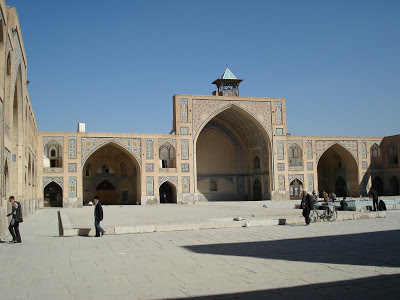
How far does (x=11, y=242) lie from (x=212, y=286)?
630 cm

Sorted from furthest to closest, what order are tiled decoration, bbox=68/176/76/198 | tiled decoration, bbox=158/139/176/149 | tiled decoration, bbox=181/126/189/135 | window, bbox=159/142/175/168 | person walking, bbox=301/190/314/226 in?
tiled decoration, bbox=181/126/189/135
window, bbox=159/142/175/168
tiled decoration, bbox=158/139/176/149
tiled decoration, bbox=68/176/76/198
person walking, bbox=301/190/314/226

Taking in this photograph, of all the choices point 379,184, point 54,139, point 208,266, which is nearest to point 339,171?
point 379,184

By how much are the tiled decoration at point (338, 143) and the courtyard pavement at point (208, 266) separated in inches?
953

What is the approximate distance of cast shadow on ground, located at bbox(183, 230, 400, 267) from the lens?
6.54 m

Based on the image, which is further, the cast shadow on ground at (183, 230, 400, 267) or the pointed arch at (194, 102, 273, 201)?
the pointed arch at (194, 102, 273, 201)

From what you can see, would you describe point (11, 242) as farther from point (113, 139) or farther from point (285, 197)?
point (285, 197)

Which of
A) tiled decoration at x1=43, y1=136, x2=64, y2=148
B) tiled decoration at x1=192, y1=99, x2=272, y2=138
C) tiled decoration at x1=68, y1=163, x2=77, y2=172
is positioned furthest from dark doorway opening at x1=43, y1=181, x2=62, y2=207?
tiled decoration at x1=192, y1=99, x2=272, y2=138

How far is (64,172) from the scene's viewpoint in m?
28.5

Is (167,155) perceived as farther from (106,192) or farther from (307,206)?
(307,206)

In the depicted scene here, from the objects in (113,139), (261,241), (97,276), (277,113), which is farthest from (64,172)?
(97,276)

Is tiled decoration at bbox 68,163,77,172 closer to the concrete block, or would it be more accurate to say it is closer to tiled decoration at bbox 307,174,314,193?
tiled decoration at bbox 307,174,314,193

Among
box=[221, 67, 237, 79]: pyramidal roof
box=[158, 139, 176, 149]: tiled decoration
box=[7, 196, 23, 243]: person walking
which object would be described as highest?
box=[221, 67, 237, 79]: pyramidal roof

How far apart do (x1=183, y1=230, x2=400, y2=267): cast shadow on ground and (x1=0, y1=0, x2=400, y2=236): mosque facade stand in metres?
21.8

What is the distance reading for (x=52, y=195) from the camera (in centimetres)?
3038
